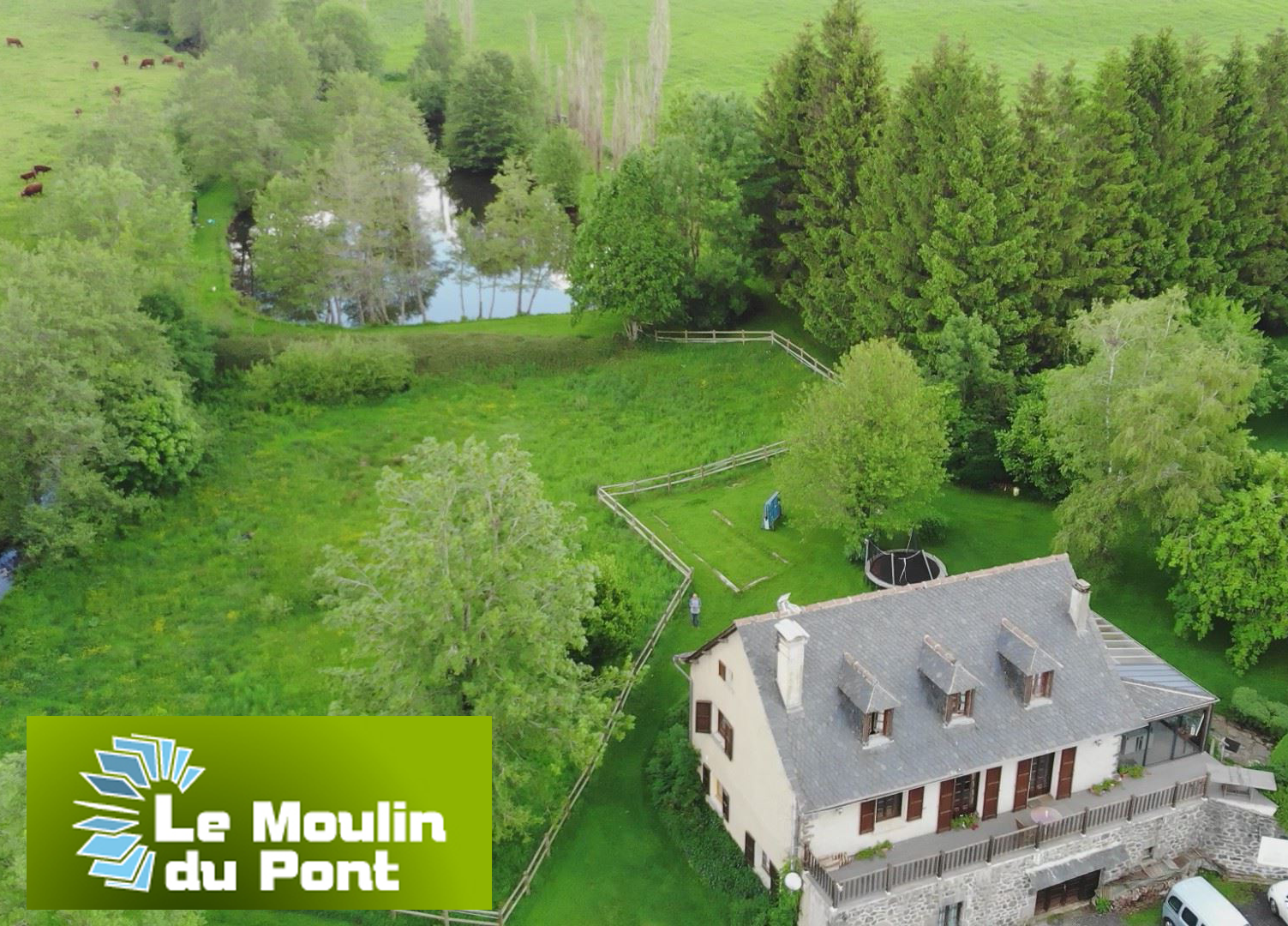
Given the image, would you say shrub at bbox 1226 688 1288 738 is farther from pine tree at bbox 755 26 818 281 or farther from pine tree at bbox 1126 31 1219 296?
pine tree at bbox 755 26 818 281

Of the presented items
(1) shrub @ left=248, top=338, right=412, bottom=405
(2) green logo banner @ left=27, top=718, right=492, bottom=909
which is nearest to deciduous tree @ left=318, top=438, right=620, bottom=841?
(2) green logo banner @ left=27, top=718, right=492, bottom=909

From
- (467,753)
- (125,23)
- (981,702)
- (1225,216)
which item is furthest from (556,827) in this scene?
(125,23)

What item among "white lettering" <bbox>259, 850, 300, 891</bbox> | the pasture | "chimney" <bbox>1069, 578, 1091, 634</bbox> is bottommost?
"white lettering" <bbox>259, 850, 300, 891</bbox>

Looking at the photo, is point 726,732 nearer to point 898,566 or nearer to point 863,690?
point 863,690

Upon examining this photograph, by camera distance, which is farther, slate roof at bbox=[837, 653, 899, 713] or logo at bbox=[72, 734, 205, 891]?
slate roof at bbox=[837, 653, 899, 713]

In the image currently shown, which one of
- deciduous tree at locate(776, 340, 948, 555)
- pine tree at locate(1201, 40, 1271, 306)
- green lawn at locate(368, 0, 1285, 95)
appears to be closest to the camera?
deciduous tree at locate(776, 340, 948, 555)

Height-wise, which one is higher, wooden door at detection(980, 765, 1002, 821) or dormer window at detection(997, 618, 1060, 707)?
dormer window at detection(997, 618, 1060, 707)
